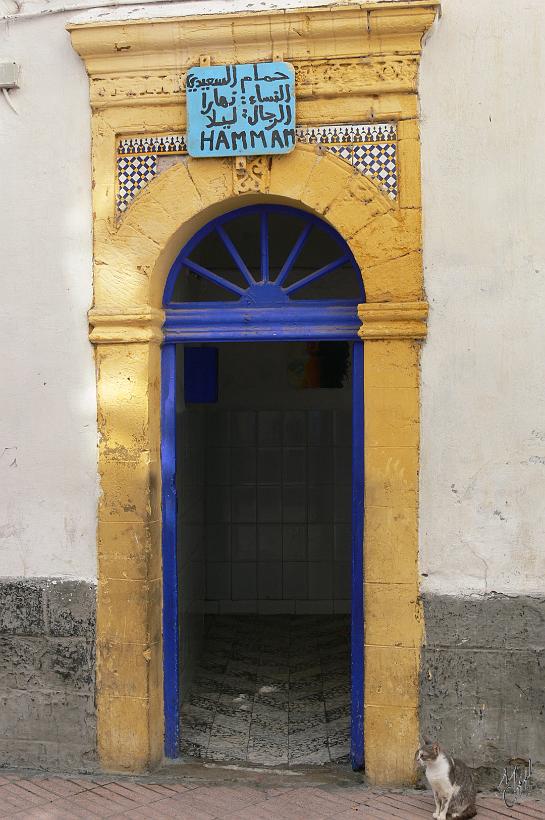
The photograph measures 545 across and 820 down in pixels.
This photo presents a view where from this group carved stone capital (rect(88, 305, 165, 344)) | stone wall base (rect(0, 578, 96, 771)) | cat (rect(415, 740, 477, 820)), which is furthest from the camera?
stone wall base (rect(0, 578, 96, 771))

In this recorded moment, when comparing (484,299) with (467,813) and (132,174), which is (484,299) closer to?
(132,174)

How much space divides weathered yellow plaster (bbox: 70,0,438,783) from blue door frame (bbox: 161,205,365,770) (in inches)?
5.4

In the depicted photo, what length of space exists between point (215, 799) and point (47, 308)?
9.80 feet

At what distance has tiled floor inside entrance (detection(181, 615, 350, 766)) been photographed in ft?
18.7

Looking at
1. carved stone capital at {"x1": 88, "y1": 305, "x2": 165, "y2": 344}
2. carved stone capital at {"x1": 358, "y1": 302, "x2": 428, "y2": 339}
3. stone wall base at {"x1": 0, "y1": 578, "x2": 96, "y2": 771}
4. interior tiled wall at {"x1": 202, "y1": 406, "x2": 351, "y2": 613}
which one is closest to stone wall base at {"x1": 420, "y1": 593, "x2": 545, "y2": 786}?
carved stone capital at {"x1": 358, "y1": 302, "x2": 428, "y2": 339}

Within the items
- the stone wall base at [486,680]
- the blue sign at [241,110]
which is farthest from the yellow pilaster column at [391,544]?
the blue sign at [241,110]

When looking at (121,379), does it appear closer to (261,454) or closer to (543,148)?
(543,148)

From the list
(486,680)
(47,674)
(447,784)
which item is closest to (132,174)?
(47,674)

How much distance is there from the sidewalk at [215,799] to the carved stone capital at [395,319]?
2566mm

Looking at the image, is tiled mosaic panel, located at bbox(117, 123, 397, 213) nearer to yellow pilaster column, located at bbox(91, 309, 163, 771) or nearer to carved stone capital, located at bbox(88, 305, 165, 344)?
carved stone capital, located at bbox(88, 305, 165, 344)

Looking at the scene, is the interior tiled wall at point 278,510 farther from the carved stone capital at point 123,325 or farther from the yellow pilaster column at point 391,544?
the yellow pilaster column at point 391,544

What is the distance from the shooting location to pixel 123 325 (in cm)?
528

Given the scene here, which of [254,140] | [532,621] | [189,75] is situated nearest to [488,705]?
[532,621]

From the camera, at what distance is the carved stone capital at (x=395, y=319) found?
4988mm
